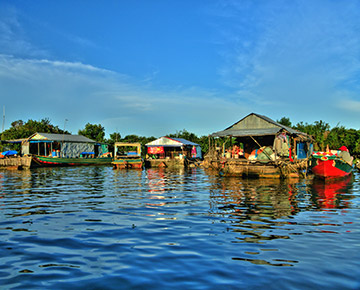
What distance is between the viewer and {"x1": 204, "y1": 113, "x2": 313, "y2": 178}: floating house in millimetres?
20703

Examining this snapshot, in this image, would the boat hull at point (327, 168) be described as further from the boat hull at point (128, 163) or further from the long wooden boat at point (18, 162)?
the long wooden boat at point (18, 162)

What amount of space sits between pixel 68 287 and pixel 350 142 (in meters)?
40.6

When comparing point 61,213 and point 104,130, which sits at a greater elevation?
point 104,130

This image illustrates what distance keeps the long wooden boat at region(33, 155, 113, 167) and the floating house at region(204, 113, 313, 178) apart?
2149 cm

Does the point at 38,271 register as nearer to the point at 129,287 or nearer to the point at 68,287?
the point at 68,287

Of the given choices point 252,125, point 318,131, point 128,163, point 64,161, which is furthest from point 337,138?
point 64,161

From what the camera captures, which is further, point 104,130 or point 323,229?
point 104,130

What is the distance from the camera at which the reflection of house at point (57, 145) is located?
4069 cm

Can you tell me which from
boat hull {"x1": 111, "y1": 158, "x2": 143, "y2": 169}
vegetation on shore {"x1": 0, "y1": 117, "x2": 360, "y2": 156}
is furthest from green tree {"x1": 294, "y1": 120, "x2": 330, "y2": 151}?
boat hull {"x1": 111, "y1": 158, "x2": 143, "y2": 169}

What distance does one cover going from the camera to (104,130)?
59.1 meters

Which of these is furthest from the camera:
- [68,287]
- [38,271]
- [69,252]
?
[69,252]

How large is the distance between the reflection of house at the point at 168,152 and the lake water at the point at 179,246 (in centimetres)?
2681

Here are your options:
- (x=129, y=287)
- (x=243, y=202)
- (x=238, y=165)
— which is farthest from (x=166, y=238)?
(x=238, y=165)

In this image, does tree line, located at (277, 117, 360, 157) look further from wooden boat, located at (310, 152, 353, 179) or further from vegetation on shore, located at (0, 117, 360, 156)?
wooden boat, located at (310, 152, 353, 179)
